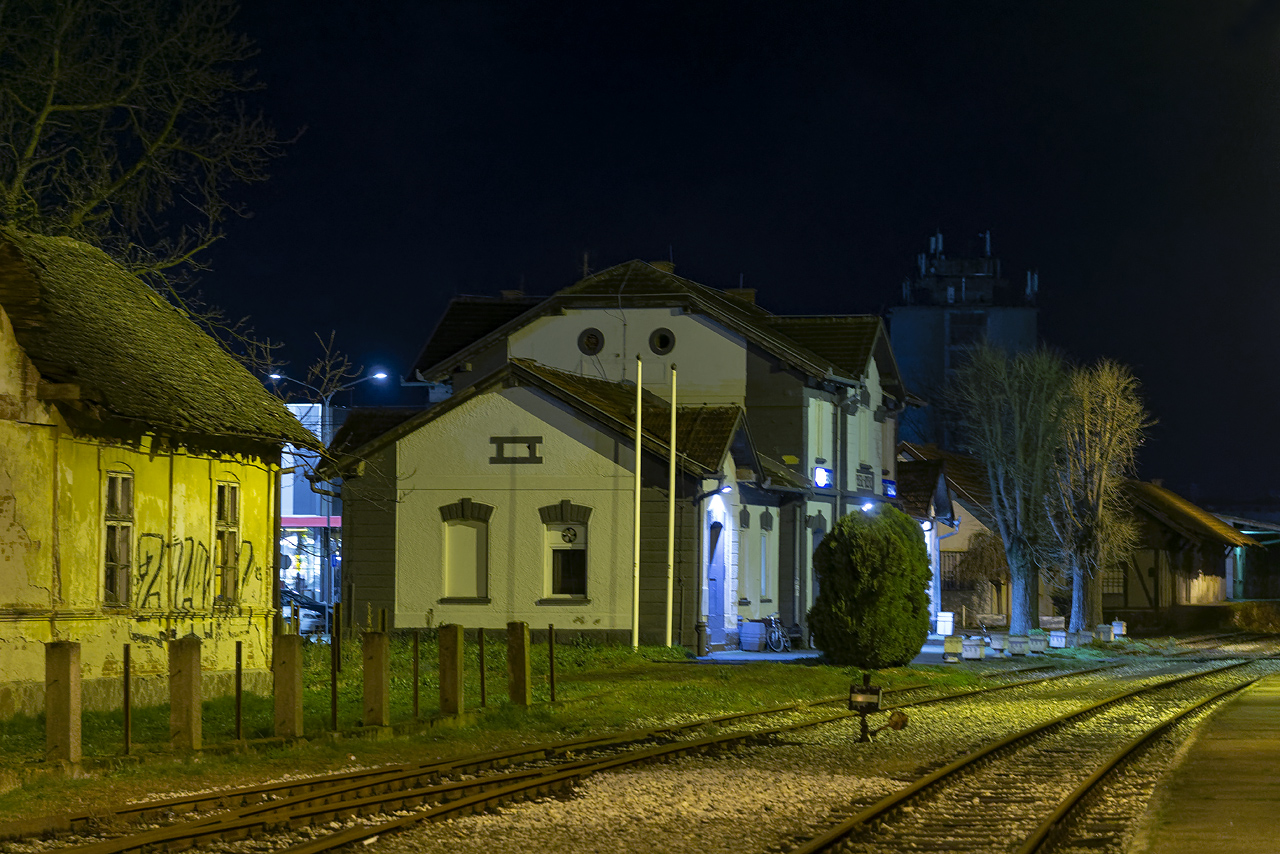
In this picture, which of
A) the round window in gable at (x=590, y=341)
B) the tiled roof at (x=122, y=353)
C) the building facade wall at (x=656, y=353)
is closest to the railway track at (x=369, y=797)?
the tiled roof at (x=122, y=353)

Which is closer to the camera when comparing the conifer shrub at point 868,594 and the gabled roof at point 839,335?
the conifer shrub at point 868,594

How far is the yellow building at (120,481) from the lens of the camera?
1672cm

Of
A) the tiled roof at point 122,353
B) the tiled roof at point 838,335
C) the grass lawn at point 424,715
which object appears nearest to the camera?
the grass lawn at point 424,715

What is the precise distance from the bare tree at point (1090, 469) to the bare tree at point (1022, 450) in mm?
491

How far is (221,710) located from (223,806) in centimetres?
657

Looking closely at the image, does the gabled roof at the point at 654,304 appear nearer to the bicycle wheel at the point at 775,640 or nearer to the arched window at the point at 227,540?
the bicycle wheel at the point at 775,640

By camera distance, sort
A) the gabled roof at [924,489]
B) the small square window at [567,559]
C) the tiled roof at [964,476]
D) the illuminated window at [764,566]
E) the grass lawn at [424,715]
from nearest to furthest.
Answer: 1. the grass lawn at [424,715]
2. the small square window at [567,559]
3. the illuminated window at [764,566]
4. the gabled roof at [924,489]
5. the tiled roof at [964,476]

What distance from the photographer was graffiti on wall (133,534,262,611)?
18547mm

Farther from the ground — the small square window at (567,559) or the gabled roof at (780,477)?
the gabled roof at (780,477)

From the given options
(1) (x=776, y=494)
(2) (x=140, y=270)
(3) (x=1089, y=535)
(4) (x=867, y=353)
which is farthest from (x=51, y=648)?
(3) (x=1089, y=535)

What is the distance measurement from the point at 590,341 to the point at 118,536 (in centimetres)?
2441

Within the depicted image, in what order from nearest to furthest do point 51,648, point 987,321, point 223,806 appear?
point 223,806, point 51,648, point 987,321

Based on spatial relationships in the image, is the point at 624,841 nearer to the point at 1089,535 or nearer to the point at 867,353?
the point at 867,353

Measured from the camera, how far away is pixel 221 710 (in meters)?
18.8
